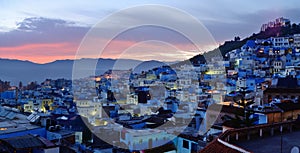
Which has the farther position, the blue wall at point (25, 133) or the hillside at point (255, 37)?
the hillside at point (255, 37)

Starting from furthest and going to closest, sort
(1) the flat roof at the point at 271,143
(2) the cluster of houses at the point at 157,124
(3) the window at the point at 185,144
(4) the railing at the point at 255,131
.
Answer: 1. (3) the window at the point at 185,144
2. (2) the cluster of houses at the point at 157,124
3. (4) the railing at the point at 255,131
4. (1) the flat roof at the point at 271,143

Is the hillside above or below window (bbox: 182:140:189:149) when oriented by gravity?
above

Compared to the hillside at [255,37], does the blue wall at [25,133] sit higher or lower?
lower

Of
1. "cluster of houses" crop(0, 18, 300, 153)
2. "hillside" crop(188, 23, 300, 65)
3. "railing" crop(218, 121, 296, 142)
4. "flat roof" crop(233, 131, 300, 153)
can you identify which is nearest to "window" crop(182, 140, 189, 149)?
"cluster of houses" crop(0, 18, 300, 153)

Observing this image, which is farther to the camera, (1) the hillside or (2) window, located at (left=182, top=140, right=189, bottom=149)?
(1) the hillside

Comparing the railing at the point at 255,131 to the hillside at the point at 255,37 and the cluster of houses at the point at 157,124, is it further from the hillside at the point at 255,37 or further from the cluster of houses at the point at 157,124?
the hillside at the point at 255,37

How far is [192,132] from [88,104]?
1861 centimetres

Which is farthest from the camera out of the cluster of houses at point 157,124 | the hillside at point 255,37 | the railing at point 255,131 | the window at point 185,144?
the hillside at point 255,37

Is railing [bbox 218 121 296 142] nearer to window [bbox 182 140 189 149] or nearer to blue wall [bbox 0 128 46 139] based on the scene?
window [bbox 182 140 189 149]

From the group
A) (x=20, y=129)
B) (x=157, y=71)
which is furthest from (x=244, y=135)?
(x=157, y=71)

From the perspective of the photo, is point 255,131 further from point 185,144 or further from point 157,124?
point 157,124

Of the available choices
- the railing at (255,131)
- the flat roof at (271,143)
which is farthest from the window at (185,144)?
the flat roof at (271,143)

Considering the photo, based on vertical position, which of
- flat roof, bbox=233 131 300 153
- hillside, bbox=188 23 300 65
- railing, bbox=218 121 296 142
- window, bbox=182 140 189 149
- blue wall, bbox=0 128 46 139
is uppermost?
hillside, bbox=188 23 300 65

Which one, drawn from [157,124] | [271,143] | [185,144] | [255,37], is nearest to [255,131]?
[271,143]
